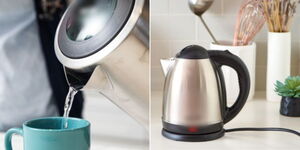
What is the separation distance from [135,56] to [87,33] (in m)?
0.11

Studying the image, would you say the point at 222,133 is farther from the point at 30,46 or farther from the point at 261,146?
the point at 30,46

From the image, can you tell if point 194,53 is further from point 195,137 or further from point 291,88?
point 291,88

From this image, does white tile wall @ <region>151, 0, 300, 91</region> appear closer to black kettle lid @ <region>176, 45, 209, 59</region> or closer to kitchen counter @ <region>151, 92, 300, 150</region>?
kitchen counter @ <region>151, 92, 300, 150</region>

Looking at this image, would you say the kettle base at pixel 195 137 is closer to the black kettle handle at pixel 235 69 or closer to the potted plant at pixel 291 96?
the black kettle handle at pixel 235 69

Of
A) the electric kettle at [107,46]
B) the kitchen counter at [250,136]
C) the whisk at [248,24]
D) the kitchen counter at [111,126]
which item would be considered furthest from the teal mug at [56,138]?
the whisk at [248,24]

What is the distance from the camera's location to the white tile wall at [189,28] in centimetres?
152

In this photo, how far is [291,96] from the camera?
1.28 metres

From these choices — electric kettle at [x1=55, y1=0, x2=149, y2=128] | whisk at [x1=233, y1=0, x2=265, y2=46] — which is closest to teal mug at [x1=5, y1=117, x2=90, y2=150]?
Answer: electric kettle at [x1=55, y1=0, x2=149, y2=128]

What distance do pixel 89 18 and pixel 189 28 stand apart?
0.32 meters

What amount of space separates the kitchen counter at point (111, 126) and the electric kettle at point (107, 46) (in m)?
0.19

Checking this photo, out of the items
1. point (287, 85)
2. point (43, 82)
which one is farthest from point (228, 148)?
point (43, 82)

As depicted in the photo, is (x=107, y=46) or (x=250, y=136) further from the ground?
(x=107, y=46)

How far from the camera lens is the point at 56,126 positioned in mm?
1093

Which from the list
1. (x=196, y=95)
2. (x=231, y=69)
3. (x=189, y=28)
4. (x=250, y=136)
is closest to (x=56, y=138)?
(x=196, y=95)
